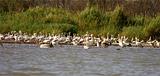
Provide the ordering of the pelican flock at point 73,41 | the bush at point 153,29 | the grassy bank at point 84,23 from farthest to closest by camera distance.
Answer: the grassy bank at point 84,23 < the bush at point 153,29 < the pelican flock at point 73,41

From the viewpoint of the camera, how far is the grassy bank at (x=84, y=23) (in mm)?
29656

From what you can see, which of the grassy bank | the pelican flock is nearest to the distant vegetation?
the grassy bank

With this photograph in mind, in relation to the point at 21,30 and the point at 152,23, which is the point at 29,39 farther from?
the point at 152,23

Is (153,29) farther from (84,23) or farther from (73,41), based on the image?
(73,41)

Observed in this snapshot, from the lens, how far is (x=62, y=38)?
26078 millimetres

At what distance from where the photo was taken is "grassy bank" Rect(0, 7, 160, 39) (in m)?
29.7

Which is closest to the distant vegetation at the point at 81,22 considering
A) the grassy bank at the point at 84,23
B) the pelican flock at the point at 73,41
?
the grassy bank at the point at 84,23

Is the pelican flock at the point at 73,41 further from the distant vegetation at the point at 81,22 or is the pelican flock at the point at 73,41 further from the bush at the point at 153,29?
the distant vegetation at the point at 81,22

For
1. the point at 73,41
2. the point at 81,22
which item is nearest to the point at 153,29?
the point at 81,22

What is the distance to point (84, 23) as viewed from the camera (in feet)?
102

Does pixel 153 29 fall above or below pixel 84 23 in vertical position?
below

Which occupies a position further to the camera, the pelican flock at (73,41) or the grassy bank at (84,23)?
the grassy bank at (84,23)

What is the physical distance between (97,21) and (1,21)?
5291 millimetres

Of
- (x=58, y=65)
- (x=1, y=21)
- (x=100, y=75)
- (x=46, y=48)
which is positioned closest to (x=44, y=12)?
(x=1, y=21)
